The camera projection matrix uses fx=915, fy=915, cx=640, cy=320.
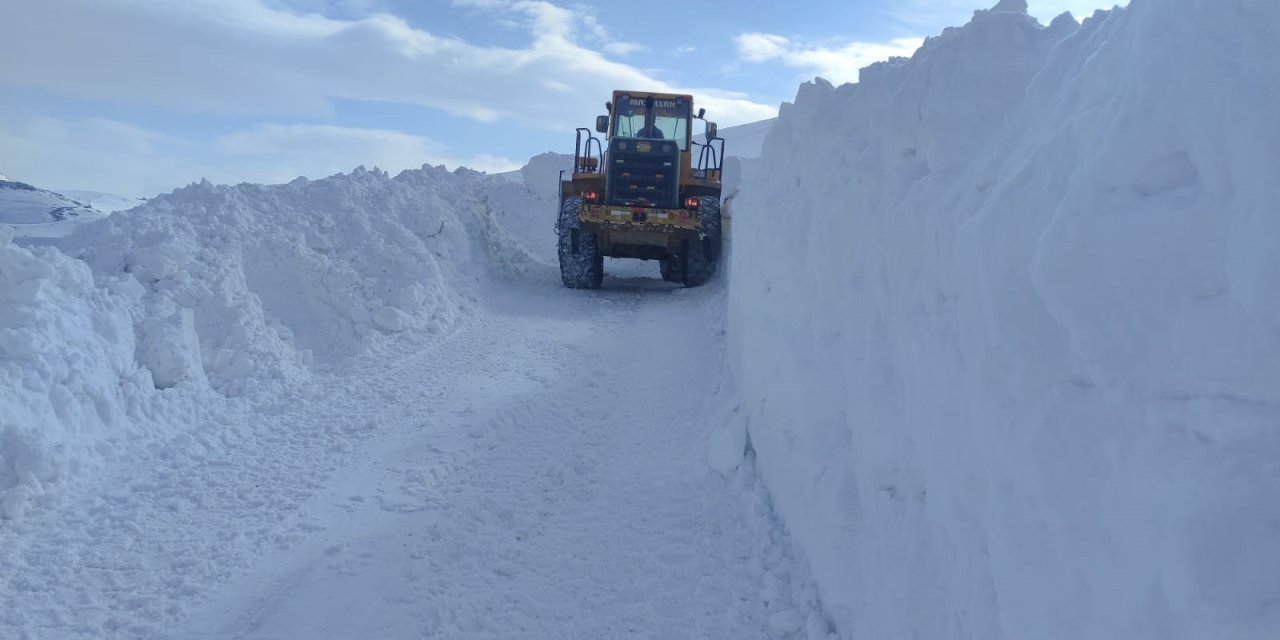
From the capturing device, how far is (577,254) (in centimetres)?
1541

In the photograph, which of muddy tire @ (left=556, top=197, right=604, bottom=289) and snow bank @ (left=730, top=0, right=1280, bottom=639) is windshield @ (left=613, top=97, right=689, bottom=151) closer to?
muddy tire @ (left=556, top=197, right=604, bottom=289)

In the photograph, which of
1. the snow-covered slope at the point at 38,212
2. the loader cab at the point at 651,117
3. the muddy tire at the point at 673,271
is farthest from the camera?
the loader cab at the point at 651,117

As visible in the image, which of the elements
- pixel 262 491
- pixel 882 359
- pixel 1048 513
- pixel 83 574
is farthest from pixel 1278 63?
pixel 262 491

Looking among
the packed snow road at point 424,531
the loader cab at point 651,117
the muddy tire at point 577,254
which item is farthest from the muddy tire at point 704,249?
the packed snow road at point 424,531

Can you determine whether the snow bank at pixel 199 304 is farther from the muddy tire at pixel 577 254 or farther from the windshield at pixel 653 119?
the windshield at pixel 653 119

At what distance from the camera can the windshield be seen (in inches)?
652

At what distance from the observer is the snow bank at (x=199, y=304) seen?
6176mm

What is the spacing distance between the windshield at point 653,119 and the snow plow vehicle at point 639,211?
0.07 ft

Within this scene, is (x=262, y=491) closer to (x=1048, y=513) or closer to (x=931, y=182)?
(x=931, y=182)

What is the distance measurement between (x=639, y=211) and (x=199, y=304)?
7.88 meters

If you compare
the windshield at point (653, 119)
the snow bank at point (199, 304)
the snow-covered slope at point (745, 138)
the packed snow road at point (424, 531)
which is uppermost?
the snow-covered slope at point (745, 138)

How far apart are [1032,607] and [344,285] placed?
9741 mm

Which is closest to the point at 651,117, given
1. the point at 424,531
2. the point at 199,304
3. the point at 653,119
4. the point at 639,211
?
the point at 653,119

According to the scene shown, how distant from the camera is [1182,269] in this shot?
176cm
